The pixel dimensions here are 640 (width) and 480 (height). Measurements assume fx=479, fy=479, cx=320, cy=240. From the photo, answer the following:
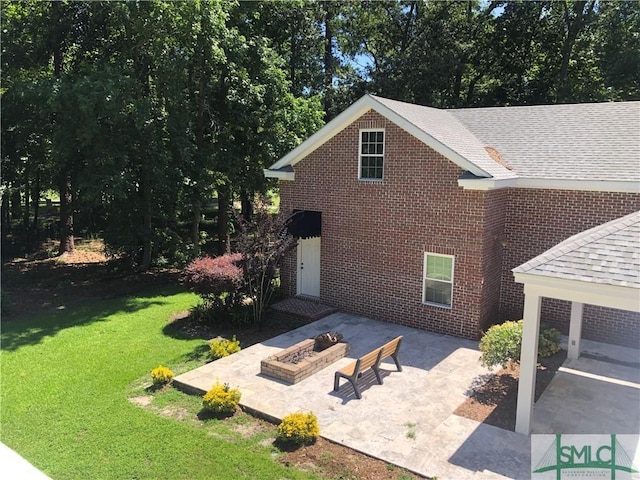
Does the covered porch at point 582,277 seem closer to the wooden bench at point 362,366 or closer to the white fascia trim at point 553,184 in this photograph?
the wooden bench at point 362,366

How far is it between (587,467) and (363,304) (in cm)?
890

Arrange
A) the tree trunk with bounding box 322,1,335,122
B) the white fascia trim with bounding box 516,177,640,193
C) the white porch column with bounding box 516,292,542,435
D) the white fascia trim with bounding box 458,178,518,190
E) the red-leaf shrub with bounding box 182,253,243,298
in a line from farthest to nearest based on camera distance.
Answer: the tree trunk with bounding box 322,1,335,122 → the red-leaf shrub with bounding box 182,253,243,298 → the white fascia trim with bounding box 458,178,518,190 → the white fascia trim with bounding box 516,177,640,193 → the white porch column with bounding box 516,292,542,435

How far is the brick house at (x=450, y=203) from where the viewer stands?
44.3ft

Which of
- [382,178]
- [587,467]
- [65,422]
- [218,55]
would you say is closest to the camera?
[587,467]

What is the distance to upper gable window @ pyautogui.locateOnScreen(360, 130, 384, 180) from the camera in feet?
49.8

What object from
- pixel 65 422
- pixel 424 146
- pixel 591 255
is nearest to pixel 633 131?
pixel 424 146

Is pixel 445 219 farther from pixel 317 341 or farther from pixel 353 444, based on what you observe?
pixel 353 444

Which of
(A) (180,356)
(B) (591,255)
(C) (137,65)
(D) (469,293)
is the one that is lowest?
(A) (180,356)

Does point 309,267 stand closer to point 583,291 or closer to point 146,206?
point 146,206

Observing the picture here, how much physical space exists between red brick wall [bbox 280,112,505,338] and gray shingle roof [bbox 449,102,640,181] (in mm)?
2078

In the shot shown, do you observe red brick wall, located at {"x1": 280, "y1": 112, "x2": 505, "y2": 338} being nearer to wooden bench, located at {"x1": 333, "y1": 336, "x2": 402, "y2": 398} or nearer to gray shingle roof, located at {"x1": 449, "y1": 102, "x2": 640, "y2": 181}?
gray shingle roof, located at {"x1": 449, "y1": 102, "x2": 640, "y2": 181}

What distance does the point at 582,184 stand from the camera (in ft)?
43.5

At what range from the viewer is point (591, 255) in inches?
314

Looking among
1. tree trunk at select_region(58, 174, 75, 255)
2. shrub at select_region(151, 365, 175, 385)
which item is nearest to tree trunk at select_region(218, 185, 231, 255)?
tree trunk at select_region(58, 174, 75, 255)
